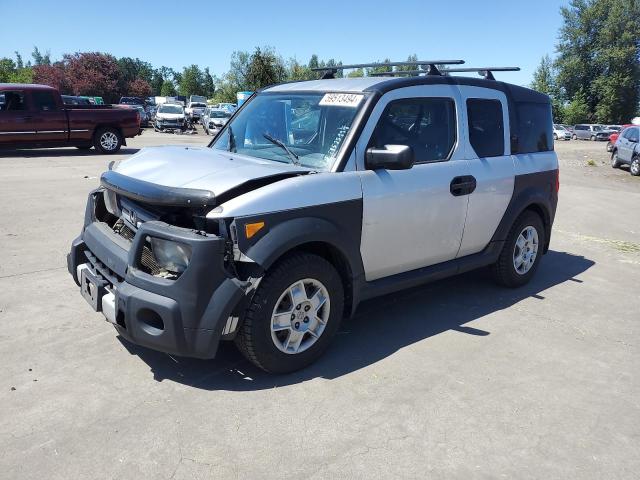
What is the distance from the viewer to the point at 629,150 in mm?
18781

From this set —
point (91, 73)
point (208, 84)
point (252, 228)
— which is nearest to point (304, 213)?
point (252, 228)

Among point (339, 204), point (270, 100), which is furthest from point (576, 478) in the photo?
point (270, 100)

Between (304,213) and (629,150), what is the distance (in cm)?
1910

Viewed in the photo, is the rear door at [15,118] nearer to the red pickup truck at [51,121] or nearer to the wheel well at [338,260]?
the red pickup truck at [51,121]

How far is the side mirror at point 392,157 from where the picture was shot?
368 cm

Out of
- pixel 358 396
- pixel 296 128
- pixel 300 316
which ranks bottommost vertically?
pixel 358 396

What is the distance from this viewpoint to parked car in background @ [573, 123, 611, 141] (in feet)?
171

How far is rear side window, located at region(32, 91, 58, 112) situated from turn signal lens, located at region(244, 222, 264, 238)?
47.2 ft

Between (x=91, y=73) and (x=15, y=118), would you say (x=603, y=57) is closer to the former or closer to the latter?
(x=91, y=73)

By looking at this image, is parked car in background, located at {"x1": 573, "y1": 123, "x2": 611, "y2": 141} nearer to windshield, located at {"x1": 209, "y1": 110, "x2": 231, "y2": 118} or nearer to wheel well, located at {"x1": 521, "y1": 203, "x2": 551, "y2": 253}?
windshield, located at {"x1": 209, "y1": 110, "x2": 231, "y2": 118}

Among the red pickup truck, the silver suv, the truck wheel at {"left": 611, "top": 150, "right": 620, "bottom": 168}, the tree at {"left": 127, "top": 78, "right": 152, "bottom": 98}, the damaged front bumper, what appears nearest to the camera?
the damaged front bumper

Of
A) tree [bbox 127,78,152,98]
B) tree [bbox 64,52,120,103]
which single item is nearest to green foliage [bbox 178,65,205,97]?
tree [bbox 127,78,152,98]

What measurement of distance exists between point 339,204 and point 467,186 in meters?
1.45

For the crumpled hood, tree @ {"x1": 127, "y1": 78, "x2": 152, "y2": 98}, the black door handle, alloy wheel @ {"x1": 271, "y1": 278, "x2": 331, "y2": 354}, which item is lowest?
alloy wheel @ {"x1": 271, "y1": 278, "x2": 331, "y2": 354}
